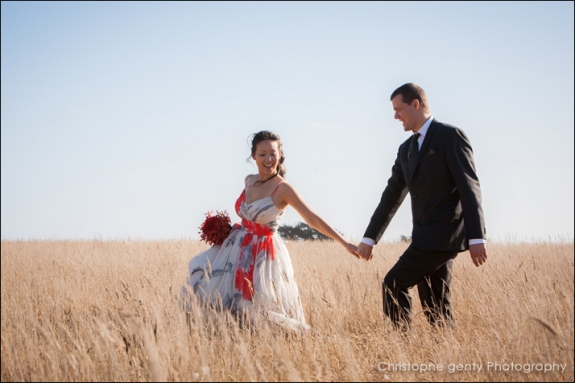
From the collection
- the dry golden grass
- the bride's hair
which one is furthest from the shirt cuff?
the bride's hair

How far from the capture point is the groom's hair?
4387mm

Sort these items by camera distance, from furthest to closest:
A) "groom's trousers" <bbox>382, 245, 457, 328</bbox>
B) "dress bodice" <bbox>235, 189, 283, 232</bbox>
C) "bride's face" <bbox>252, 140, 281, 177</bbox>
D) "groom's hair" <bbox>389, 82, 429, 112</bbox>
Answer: "bride's face" <bbox>252, 140, 281, 177</bbox>, "dress bodice" <bbox>235, 189, 283, 232</bbox>, "groom's hair" <bbox>389, 82, 429, 112</bbox>, "groom's trousers" <bbox>382, 245, 457, 328</bbox>

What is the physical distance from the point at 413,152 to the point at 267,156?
5.46 ft

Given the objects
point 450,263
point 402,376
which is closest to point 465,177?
point 450,263

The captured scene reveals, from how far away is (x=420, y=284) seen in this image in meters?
4.41

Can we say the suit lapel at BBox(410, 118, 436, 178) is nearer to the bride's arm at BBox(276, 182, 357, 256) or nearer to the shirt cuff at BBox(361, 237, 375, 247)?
the shirt cuff at BBox(361, 237, 375, 247)

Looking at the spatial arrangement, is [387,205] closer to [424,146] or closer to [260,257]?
[424,146]

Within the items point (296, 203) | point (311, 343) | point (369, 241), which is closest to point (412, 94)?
point (369, 241)

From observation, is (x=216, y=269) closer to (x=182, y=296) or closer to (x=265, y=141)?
(x=182, y=296)

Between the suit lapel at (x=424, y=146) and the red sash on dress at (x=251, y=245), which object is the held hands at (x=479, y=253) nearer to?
the suit lapel at (x=424, y=146)

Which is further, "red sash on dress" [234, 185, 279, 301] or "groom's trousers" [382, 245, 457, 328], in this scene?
"red sash on dress" [234, 185, 279, 301]

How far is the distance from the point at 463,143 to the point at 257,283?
2.41 metres

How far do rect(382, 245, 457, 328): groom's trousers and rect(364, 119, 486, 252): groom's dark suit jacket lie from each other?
4.7 inches

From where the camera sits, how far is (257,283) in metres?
4.96
